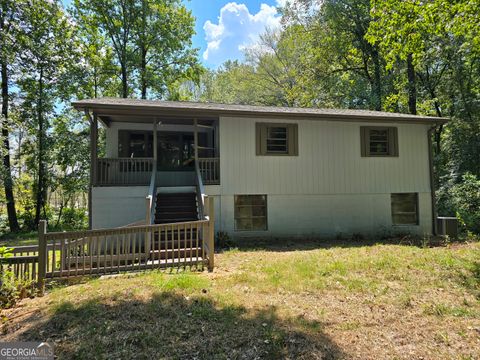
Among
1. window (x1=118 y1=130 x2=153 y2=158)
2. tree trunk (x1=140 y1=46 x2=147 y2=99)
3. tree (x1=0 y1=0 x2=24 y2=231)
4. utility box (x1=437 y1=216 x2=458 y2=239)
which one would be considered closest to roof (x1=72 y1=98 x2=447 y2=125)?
window (x1=118 y1=130 x2=153 y2=158)

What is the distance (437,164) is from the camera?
731 inches

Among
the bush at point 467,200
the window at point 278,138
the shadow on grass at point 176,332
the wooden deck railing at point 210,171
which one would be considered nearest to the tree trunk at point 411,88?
the bush at point 467,200

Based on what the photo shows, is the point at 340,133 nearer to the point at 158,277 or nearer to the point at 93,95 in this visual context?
the point at 158,277

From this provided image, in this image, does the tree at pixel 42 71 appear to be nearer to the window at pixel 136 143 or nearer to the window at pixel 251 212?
the window at pixel 136 143

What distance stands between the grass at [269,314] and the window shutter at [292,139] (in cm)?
555

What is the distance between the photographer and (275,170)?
427 inches

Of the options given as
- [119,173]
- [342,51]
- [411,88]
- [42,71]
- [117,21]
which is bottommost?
[119,173]

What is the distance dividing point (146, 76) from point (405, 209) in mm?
19589

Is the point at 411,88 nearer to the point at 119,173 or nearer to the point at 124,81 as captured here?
the point at 119,173

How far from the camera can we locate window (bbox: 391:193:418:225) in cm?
1166

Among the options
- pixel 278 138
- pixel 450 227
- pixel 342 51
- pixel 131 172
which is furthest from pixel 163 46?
pixel 450 227

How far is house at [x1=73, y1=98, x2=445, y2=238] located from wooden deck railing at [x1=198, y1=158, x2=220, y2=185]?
37 millimetres

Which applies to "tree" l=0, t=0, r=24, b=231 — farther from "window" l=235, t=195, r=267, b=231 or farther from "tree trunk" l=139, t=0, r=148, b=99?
"window" l=235, t=195, r=267, b=231

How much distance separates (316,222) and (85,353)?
9.23 meters
